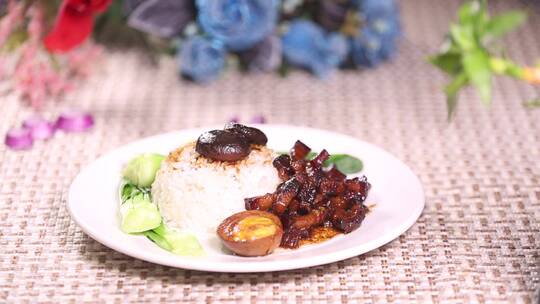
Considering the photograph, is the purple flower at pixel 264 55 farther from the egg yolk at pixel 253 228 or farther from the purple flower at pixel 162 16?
the egg yolk at pixel 253 228

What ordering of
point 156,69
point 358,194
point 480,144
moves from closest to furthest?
point 358,194
point 480,144
point 156,69

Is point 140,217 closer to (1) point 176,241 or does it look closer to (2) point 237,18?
(1) point 176,241

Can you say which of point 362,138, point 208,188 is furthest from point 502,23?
point 362,138

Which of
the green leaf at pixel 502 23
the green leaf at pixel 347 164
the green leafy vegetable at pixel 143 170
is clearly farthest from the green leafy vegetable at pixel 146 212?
the green leaf at pixel 502 23

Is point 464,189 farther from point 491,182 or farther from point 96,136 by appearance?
point 96,136

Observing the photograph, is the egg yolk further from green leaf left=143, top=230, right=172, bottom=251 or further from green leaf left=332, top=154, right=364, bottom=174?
green leaf left=332, top=154, right=364, bottom=174

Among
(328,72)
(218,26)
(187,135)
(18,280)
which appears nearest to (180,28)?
(218,26)
